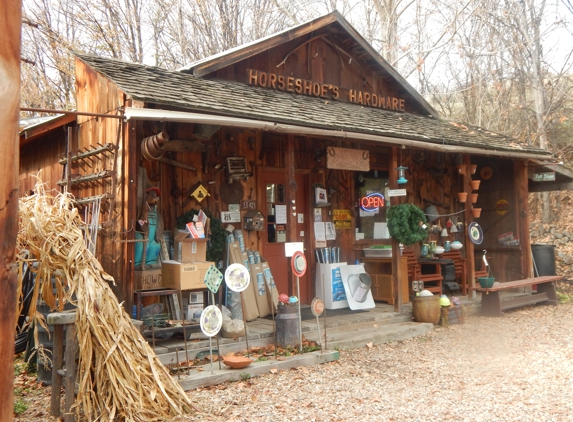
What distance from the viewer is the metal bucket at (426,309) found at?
340 inches

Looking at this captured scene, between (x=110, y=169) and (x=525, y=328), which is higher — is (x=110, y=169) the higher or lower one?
the higher one

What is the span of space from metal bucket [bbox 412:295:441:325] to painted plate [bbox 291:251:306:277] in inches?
108

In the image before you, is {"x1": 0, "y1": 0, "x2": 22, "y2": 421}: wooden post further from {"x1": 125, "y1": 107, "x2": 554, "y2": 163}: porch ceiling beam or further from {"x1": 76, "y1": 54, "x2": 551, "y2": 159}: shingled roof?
{"x1": 76, "y1": 54, "x2": 551, "y2": 159}: shingled roof

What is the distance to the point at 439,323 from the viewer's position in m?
8.88

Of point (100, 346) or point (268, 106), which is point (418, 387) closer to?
point (100, 346)

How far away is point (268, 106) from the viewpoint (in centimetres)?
773

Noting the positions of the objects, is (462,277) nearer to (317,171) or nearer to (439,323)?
A: (439,323)

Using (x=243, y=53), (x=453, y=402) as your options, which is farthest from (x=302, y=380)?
(x=243, y=53)

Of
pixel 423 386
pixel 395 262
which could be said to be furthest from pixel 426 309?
pixel 423 386

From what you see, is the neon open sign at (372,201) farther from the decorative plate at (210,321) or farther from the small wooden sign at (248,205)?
the decorative plate at (210,321)

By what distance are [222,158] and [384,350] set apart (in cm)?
377

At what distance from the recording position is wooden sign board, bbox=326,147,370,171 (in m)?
8.47

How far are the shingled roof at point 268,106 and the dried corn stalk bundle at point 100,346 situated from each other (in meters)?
1.94

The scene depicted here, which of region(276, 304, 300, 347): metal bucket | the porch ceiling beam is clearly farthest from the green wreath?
region(276, 304, 300, 347): metal bucket
